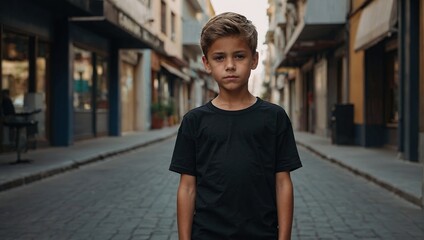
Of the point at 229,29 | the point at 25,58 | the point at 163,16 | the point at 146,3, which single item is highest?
the point at 163,16

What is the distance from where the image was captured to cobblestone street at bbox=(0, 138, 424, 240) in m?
5.44

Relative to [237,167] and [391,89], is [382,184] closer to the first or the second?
[237,167]

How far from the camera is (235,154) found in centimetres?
202

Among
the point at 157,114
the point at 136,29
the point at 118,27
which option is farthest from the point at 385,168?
the point at 157,114

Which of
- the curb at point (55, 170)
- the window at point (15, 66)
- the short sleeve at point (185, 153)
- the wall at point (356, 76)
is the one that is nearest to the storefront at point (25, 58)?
the window at point (15, 66)

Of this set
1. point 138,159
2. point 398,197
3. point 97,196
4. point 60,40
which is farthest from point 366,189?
point 60,40

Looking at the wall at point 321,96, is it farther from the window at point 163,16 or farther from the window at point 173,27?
the window at point 173,27

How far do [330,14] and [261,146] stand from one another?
18.4 meters

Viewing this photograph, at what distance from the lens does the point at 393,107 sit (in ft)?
52.9

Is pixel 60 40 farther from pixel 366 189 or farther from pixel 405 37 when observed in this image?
pixel 366 189

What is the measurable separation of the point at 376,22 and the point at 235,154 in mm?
13109

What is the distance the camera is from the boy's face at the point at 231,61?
2025mm

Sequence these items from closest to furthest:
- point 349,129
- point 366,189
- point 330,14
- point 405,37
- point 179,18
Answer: point 366,189 → point 405,37 → point 349,129 → point 330,14 → point 179,18

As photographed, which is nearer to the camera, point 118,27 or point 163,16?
point 118,27
